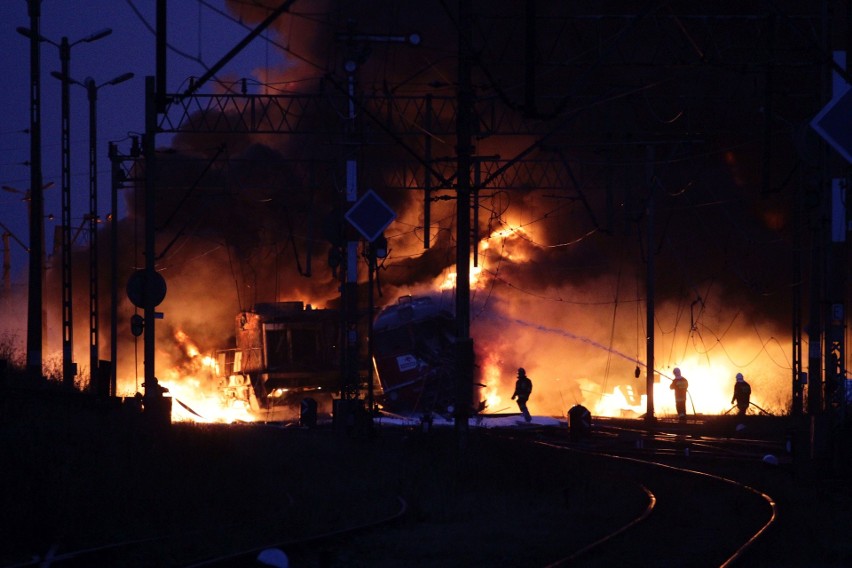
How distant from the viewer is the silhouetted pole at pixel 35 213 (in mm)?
26609

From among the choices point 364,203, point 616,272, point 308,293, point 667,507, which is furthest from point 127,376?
point 667,507

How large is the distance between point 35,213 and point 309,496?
1442 cm

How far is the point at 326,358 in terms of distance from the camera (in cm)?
3947

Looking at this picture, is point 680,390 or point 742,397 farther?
point 680,390

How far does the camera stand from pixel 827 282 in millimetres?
16438

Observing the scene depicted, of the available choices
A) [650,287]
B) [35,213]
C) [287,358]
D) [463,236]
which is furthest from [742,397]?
[35,213]

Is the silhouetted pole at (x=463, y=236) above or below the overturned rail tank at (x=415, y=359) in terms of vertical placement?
above

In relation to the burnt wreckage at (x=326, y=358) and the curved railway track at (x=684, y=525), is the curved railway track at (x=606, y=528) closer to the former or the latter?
the curved railway track at (x=684, y=525)

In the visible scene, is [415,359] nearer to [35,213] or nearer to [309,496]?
[35,213]

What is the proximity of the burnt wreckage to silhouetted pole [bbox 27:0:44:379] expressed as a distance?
32.4ft

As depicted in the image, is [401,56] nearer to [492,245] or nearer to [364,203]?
[492,245]

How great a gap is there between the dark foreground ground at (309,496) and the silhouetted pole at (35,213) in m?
7.09

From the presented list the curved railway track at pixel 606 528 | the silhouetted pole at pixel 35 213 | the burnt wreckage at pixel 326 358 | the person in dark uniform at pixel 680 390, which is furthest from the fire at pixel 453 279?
the curved railway track at pixel 606 528

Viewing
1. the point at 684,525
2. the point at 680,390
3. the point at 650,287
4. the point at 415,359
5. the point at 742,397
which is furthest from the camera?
the point at 415,359
